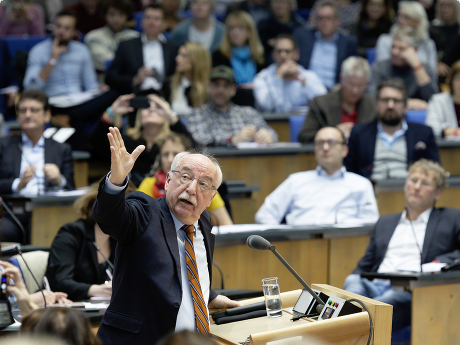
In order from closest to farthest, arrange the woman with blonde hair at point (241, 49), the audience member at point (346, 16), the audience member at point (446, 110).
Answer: the audience member at point (446, 110) < the woman with blonde hair at point (241, 49) < the audience member at point (346, 16)

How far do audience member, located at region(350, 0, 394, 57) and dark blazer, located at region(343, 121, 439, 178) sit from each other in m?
2.31

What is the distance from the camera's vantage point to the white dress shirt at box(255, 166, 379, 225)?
420cm

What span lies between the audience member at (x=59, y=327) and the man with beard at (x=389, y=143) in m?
3.63

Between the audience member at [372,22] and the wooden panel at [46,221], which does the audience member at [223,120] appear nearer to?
the wooden panel at [46,221]

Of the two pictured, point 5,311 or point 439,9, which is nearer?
point 5,311

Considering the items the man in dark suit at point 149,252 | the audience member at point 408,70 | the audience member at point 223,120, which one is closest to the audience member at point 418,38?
the audience member at point 408,70

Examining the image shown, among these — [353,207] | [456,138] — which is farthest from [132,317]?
[456,138]

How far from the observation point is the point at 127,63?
18.8 feet

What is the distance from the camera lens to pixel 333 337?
7.09ft

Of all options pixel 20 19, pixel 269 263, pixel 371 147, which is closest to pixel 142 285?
pixel 269 263

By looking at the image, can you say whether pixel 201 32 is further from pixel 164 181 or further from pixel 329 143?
pixel 164 181

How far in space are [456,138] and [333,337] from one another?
354 cm

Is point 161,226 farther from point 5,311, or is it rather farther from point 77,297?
point 77,297

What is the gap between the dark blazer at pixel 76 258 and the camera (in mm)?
3074
